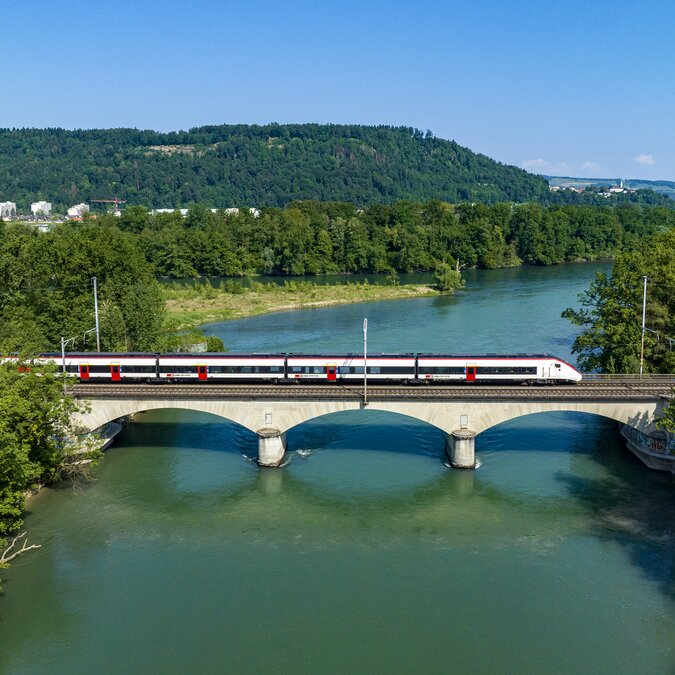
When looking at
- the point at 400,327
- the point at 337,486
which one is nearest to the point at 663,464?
the point at 337,486

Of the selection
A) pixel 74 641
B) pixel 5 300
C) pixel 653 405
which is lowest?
pixel 74 641

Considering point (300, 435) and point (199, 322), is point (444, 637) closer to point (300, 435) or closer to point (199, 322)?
point (300, 435)

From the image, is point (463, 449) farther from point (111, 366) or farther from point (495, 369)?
point (111, 366)

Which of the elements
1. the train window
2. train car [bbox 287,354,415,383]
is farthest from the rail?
train car [bbox 287,354,415,383]

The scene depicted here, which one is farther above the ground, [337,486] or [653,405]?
[653,405]

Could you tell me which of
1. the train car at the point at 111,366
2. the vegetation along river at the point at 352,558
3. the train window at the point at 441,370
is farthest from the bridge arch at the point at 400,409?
the train car at the point at 111,366

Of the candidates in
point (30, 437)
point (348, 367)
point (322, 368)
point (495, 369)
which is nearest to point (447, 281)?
point (495, 369)

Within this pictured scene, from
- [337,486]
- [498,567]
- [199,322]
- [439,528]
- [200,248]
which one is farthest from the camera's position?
[200,248]
